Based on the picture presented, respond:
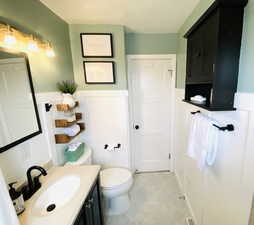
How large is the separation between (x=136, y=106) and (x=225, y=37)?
5.25ft

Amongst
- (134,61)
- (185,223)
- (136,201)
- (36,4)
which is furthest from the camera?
(134,61)

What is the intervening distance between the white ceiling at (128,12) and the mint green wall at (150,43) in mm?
197

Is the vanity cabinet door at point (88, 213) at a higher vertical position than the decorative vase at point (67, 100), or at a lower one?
lower

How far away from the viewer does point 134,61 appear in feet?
7.25

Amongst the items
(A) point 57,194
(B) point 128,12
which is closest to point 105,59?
(B) point 128,12

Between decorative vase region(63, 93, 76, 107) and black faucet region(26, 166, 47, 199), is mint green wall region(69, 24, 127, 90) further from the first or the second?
black faucet region(26, 166, 47, 199)

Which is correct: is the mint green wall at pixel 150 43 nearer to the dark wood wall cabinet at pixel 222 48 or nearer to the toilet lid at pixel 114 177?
the dark wood wall cabinet at pixel 222 48

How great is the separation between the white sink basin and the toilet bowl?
530 millimetres

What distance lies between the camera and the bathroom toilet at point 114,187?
1.66 meters

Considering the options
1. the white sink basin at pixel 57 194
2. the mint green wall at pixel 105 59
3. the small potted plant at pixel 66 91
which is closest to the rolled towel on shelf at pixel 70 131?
the small potted plant at pixel 66 91

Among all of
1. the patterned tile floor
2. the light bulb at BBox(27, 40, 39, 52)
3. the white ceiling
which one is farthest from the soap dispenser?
the white ceiling

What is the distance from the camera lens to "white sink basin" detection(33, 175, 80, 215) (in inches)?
40.0

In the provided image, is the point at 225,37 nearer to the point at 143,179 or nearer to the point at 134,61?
the point at 134,61

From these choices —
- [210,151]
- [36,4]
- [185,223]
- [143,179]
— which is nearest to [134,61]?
[36,4]
